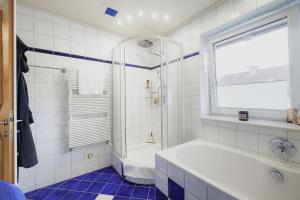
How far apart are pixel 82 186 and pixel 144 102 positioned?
1599 mm

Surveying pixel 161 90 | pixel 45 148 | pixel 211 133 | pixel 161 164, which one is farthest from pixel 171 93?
pixel 45 148

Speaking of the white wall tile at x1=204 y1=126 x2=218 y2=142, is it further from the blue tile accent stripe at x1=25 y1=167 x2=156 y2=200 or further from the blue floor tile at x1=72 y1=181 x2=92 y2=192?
the blue floor tile at x1=72 y1=181 x2=92 y2=192

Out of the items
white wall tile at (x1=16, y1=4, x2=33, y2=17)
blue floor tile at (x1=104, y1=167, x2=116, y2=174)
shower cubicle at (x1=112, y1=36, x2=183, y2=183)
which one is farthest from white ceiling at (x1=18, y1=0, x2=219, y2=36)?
blue floor tile at (x1=104, y1=167, x2=116, y2=174)

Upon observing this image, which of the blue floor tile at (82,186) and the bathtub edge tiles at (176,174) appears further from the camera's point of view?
the blue floor tile at (82,186)

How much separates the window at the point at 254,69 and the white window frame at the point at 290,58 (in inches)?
1.4

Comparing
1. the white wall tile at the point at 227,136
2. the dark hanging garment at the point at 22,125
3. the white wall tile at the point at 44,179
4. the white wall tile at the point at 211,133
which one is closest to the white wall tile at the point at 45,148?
the white wall tile at the point at 44,179

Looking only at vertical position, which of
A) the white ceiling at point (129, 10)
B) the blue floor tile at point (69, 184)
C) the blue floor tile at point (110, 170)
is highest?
the white ceiling at point (129, 10)

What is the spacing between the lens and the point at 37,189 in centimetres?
176

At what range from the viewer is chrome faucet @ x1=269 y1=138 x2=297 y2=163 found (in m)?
1.19

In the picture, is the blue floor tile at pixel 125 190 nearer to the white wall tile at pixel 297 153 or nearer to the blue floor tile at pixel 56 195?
the blue floor tile at pixel 56 195

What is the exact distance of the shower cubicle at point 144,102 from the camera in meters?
1.94

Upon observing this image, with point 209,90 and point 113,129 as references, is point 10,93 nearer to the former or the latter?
point 113,129

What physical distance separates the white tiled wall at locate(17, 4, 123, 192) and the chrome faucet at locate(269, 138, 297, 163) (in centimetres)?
226

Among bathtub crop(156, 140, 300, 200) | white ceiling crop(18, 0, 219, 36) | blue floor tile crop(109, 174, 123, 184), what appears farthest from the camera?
blue floor tile crop(109, 174, 123, 184)
